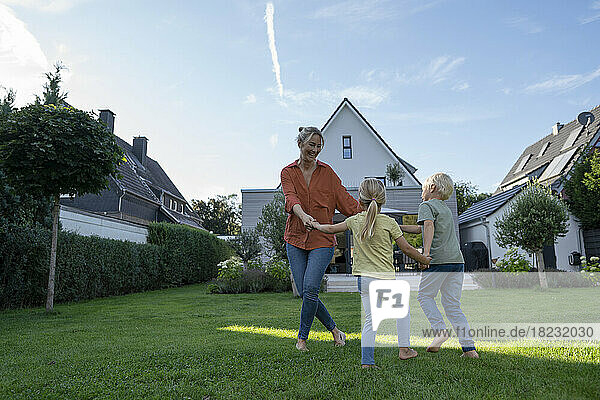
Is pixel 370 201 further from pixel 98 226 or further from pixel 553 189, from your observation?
pixel 553 189

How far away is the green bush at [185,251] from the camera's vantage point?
14508mm

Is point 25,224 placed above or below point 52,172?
below

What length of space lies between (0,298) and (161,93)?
7647 mm

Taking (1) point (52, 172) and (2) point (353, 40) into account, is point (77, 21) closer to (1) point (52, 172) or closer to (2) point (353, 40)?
(1) point (52, 172)

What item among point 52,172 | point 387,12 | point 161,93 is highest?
point 387,12

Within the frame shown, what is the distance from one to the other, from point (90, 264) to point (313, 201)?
7.77 m

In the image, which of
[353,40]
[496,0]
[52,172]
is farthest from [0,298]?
[496,0]

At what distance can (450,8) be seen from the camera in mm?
10125

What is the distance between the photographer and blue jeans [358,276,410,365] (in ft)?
9.64

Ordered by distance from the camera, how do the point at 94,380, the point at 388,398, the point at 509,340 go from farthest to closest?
1. the point at 509,340
2. the point at 94,380
3. the point at 388,398

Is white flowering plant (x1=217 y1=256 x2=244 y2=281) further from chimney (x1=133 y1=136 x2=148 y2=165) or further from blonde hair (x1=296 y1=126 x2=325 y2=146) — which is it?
chimney (x1=133 y1=136 x2=148 y2=165)

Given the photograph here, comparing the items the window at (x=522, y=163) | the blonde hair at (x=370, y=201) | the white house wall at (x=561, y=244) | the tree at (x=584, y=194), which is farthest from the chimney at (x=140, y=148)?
the blonde hair at (x=370, y=201)

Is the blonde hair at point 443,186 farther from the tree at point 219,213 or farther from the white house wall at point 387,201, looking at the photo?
the tree at point 219,213

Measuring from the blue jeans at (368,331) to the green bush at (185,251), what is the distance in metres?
12.2
